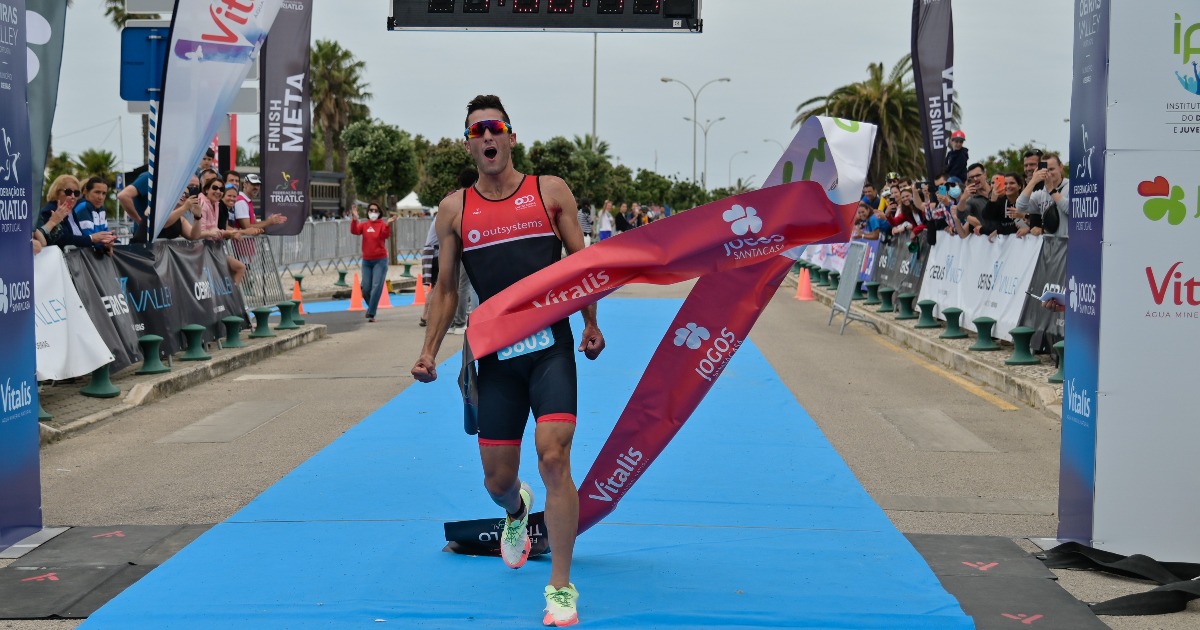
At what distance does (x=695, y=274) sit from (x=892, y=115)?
171ft

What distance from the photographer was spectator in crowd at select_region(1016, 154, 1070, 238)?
43.7 ft

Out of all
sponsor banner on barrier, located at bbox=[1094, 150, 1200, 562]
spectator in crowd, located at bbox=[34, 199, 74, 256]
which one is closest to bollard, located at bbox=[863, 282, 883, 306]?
spectator in crowd, located at bbox=[34, 199, 74, 256]

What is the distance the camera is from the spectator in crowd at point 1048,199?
1333 centimetres

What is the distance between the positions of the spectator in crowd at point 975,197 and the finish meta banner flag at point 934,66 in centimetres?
187

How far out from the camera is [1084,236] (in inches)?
254

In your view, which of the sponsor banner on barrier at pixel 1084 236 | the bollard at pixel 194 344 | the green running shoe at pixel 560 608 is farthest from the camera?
the bollard at pixel 194 344

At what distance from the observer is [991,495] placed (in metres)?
8.00

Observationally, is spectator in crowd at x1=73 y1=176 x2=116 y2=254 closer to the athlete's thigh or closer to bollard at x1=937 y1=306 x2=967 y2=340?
the athlete's thigh

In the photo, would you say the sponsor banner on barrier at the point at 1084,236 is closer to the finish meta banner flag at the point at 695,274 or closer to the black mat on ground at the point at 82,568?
the finish meta banner flag at the point at 695,274

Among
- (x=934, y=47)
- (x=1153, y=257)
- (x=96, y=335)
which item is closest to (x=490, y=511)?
(x=1153, y=257)

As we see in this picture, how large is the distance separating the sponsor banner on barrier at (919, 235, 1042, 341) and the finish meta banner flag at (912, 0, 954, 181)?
5.87 ft

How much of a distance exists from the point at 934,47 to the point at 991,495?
13399 mm

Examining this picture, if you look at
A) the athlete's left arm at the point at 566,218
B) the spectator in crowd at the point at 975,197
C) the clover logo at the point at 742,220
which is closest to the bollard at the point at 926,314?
the spectator in crowd at the point at 975,197

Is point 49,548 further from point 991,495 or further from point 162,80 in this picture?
point 162,80
